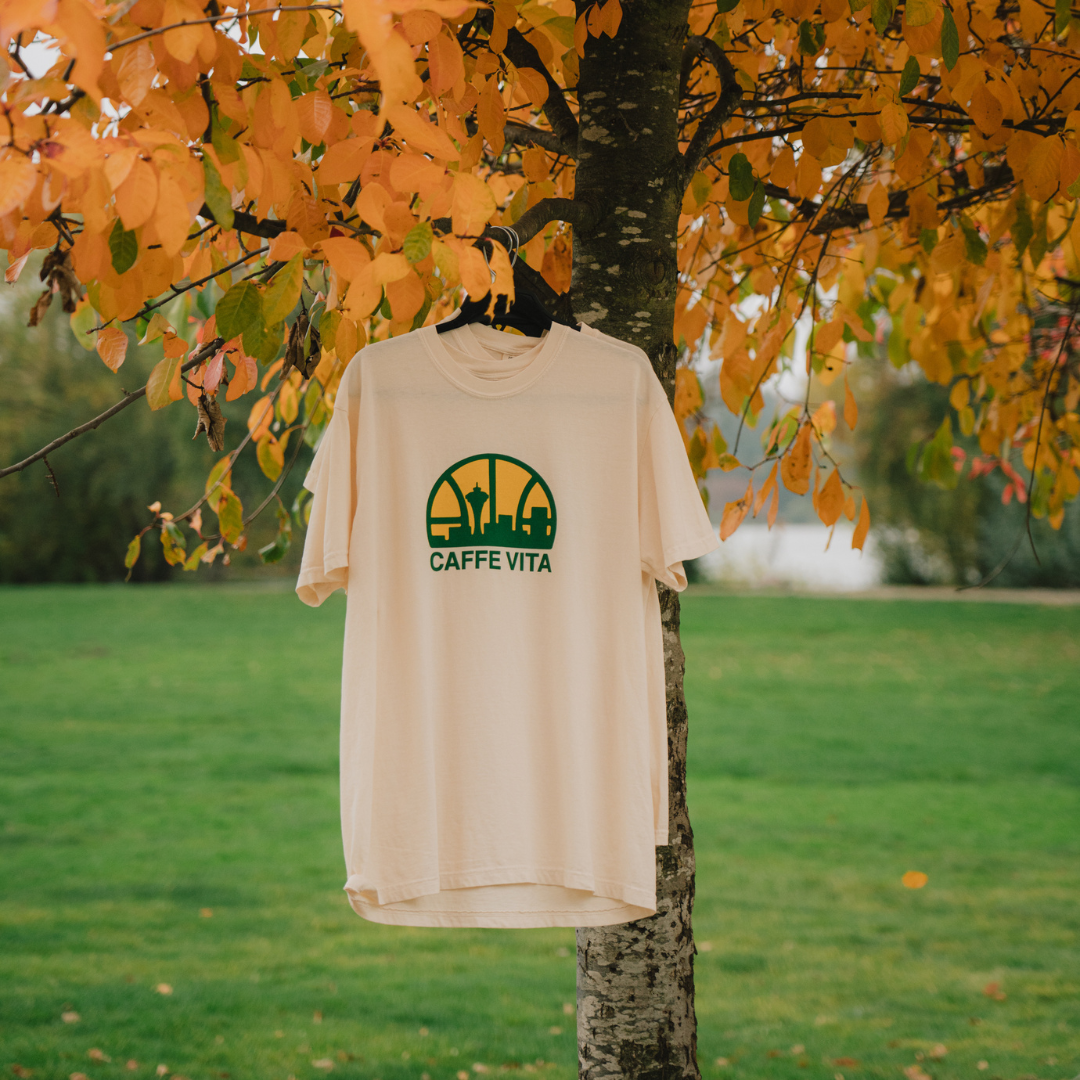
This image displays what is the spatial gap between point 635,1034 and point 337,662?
10805mm

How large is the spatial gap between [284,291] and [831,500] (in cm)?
146

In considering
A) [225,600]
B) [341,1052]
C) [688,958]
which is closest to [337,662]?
[225,600]

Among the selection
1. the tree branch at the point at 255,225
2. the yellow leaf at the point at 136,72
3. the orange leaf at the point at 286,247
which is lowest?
the orange leaf at the point at 286,247

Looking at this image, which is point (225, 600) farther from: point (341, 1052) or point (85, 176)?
point (85, 176)

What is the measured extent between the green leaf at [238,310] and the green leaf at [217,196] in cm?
17

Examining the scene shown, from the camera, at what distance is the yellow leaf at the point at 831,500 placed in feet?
7.76

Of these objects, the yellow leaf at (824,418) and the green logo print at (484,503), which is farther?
the yellow leaf at (824,418)

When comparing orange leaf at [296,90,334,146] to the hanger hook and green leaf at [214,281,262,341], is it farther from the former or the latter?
the hanger hook

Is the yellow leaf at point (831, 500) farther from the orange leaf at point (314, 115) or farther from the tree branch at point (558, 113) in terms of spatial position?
the orange leaf at point (314, 115)

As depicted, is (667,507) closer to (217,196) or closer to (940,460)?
(217,196)

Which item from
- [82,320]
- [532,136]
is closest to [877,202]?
[532,136]

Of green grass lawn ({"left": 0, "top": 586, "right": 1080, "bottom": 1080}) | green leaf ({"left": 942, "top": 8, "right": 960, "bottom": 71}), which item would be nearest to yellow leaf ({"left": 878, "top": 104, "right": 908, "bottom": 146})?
green leaf ({"left": 942, "top": 8, "right": 960, "bottom": 71})

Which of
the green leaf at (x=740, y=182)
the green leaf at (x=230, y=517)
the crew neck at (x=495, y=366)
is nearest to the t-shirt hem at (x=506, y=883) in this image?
the crew neck at (x=495, y=366)

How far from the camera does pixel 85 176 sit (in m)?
1.25
